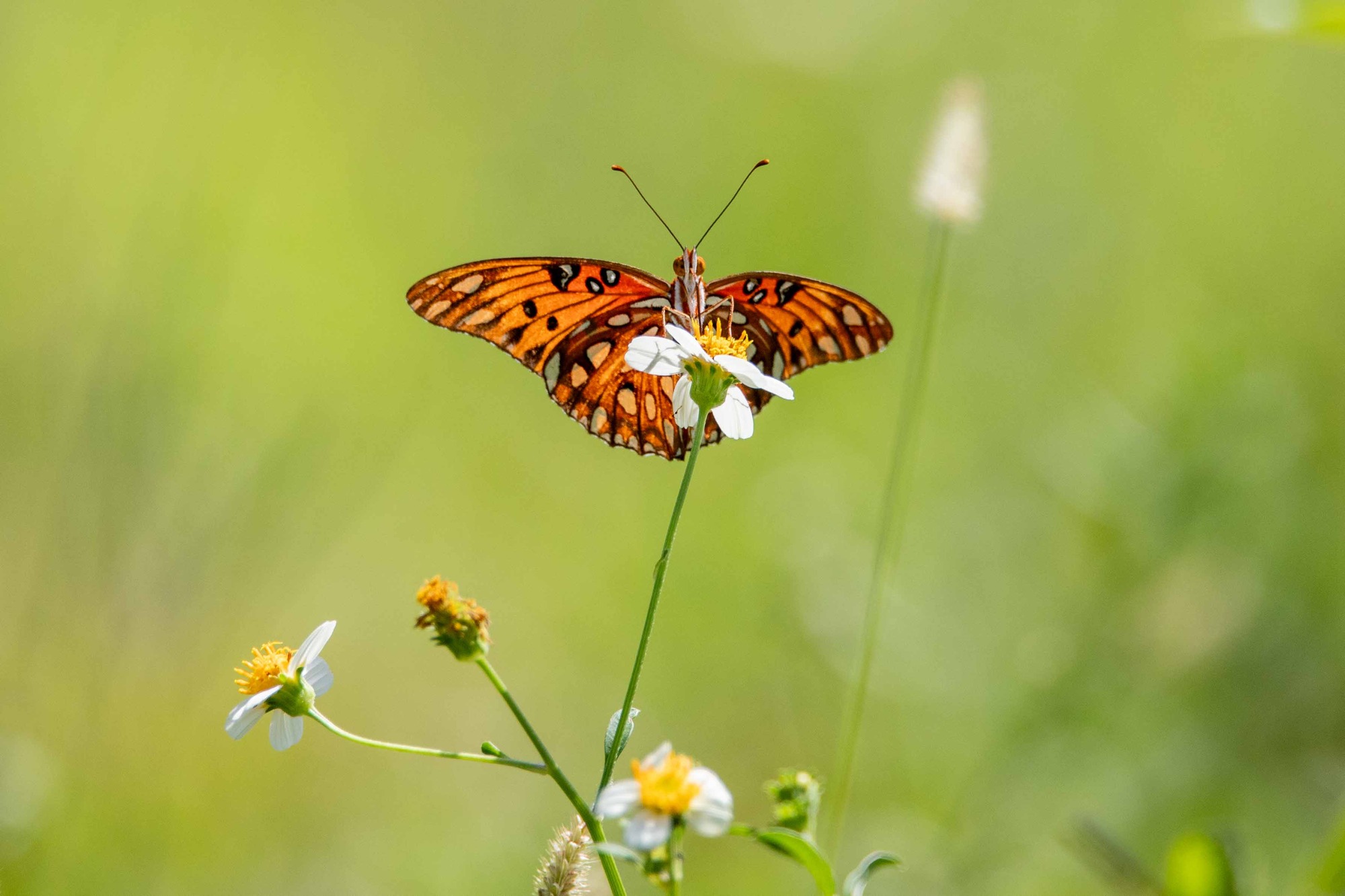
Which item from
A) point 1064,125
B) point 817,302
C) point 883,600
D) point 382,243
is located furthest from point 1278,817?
point 382,243

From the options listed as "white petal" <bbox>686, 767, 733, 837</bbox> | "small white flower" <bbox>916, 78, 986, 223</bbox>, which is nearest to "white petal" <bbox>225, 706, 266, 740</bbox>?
"white petal" <bbox>686, 767, 733, 837</bbox>

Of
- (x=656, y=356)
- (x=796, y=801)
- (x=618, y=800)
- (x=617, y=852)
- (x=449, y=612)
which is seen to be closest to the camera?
(x=617, y=852)

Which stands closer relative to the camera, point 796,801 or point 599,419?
point 796,801

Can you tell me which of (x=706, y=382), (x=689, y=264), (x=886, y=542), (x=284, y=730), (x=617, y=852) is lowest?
A: (x=284, y=730)

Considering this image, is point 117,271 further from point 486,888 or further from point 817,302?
point 817,302

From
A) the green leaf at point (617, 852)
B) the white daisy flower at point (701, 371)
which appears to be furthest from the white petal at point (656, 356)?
the green leaf at point (617, 852)

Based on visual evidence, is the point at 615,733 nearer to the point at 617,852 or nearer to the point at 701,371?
the point at 617,852

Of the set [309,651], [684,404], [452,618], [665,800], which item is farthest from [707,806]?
[684,404]
